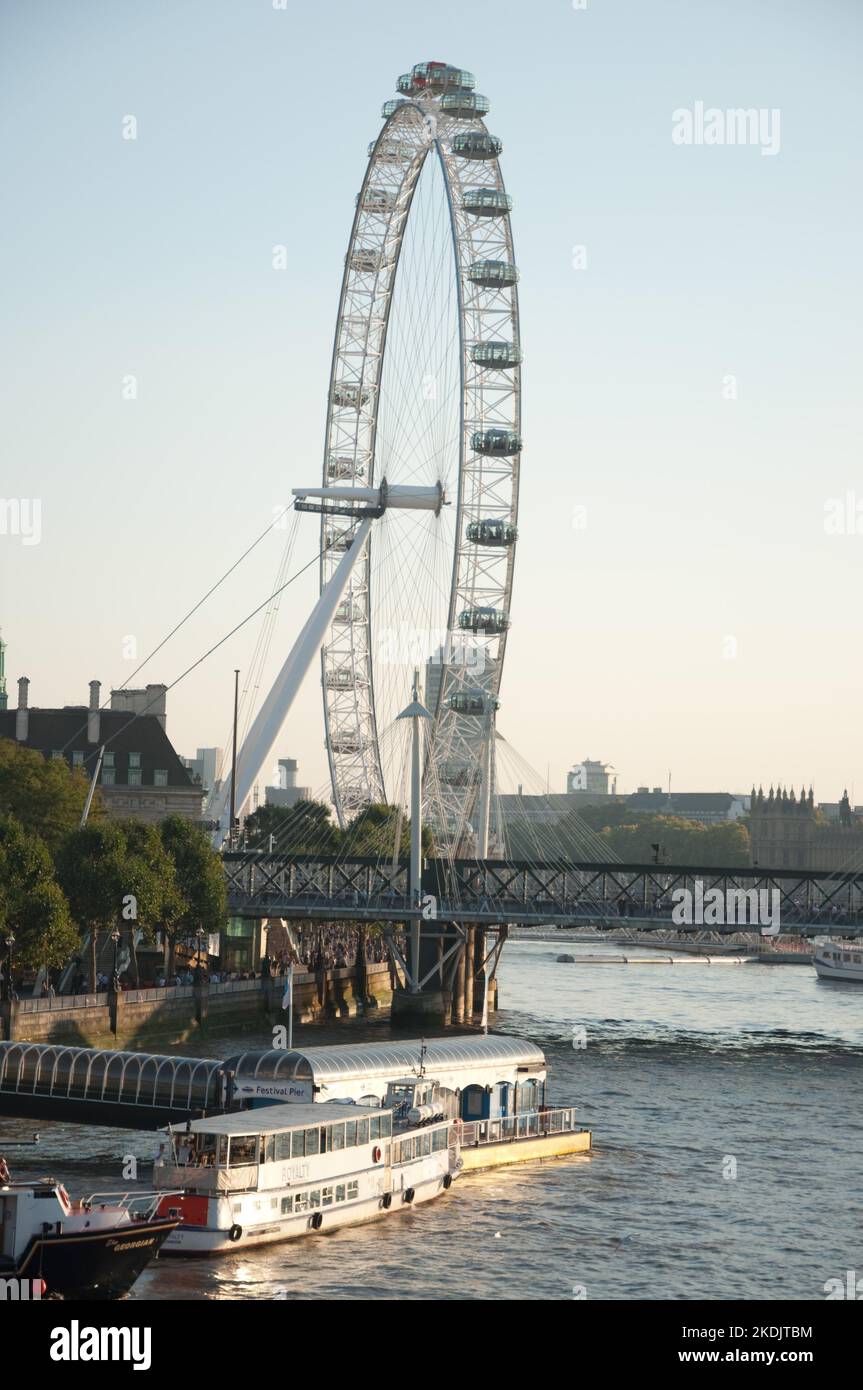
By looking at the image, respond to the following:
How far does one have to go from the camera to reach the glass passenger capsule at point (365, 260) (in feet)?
317

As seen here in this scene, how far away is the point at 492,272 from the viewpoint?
87.9 metres

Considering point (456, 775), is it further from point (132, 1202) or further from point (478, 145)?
point (132, 1202)

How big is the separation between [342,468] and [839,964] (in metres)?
39.6

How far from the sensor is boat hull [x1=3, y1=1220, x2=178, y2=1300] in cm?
3173

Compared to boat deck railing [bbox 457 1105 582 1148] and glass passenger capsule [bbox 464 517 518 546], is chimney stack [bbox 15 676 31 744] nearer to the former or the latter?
glass passenger capsule [bbox 464 517 518 546]

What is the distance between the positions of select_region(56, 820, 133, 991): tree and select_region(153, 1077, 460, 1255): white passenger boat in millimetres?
24597

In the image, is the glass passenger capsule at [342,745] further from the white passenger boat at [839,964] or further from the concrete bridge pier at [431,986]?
the white passenger boat at [839,964]

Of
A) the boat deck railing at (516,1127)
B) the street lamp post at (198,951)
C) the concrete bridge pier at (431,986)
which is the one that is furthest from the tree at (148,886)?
the boat deck railing at (516,1127)

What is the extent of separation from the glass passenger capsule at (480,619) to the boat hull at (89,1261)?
2298 inches

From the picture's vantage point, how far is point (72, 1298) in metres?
32.0

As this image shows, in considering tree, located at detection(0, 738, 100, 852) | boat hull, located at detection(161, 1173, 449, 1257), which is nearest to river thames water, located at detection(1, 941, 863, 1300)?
boat hull, located at detection(161, 1173, 449, 1257)

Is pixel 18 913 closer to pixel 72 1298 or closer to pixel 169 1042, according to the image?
pixel 169 1042

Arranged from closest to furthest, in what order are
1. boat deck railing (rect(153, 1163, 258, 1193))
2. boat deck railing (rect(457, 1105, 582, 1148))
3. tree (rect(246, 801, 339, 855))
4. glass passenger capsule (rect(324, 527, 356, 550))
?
boat deck railing (rect(153, 1163, 258, 1193)), boat deck railing (rect(457, 1105, 582, 1148)), glass passenger capsule (rect(324, 527, 356, 550)), tree (rect(246, 801, 339, 855))

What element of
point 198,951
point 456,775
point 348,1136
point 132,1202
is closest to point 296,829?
point 456,775
